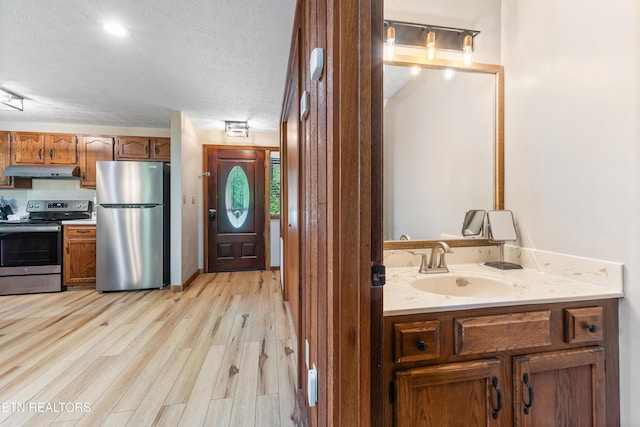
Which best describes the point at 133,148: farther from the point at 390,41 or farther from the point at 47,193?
the point at 390,41

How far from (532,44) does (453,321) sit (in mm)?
1414

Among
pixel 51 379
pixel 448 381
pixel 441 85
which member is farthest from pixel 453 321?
pixel 51 379

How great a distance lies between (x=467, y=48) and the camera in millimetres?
1441

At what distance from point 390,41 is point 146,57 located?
197 cm

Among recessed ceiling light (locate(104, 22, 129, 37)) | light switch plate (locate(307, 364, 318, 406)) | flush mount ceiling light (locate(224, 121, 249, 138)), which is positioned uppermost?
recessed ceiling light (locate(104, 22, 129, 37))

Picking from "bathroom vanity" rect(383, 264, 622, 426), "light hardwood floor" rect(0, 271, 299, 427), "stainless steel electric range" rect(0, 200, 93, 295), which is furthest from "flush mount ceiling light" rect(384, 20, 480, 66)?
"stainless steel electric range" rect(0, 200, 93, 295)

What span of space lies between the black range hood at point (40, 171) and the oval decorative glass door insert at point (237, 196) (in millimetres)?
1933

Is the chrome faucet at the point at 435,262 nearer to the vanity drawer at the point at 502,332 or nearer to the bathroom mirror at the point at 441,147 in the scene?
the bathroom mirror at the point at 441,147

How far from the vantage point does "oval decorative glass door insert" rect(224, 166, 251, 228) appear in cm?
424

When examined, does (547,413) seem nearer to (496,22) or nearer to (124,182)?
(496,22)

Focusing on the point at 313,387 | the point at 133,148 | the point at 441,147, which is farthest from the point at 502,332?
the point at 133,148

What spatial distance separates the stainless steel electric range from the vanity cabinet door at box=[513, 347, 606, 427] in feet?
14.8

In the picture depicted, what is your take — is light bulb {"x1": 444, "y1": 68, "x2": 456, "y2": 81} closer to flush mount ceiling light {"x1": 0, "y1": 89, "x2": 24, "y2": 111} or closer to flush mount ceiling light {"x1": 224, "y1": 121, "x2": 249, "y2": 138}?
flush mount ceiling light {"x1": 224, "y1": 121, "x2": 249, "y2": 138}

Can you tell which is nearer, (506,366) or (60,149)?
(506,366)
